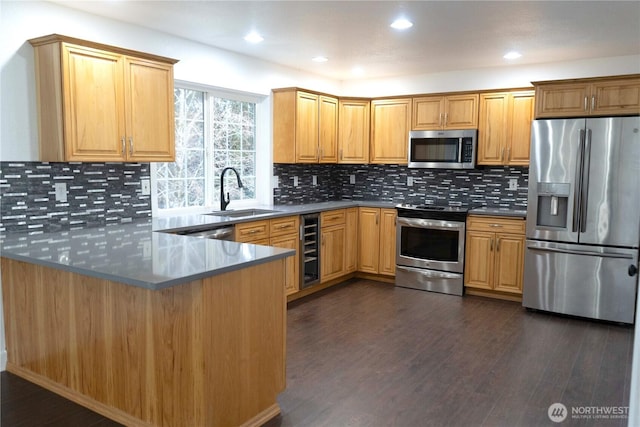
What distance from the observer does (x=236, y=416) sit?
96.5 inches

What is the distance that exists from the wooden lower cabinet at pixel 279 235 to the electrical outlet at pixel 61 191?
1341 millimetres

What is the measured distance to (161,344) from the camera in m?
2.35

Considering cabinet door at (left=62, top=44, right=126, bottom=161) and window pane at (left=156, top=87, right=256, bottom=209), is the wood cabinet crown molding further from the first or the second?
window pane at (left=156, top=87, right=256, bottom=209)

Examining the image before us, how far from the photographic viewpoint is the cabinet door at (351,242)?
5.75 metres

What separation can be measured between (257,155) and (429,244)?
219 centimetres

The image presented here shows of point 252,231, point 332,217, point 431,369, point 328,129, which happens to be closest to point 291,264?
point 252,231

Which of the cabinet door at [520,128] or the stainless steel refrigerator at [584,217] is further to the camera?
the cabinet door at [520,128]

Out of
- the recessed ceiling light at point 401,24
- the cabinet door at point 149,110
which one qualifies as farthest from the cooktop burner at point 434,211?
the cabinet door at point 149,110

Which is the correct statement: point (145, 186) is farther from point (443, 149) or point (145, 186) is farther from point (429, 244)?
point (443, 149)

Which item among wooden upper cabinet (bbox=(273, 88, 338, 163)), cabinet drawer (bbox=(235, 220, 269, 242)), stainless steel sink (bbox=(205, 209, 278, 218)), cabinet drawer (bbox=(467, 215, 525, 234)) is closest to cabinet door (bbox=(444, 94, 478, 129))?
cabinet drawer (bbox=(467, 215, 525, 234))

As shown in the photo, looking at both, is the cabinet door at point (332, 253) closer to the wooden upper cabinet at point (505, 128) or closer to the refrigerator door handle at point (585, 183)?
A: the wooden upper cabinet at point (505, 128)

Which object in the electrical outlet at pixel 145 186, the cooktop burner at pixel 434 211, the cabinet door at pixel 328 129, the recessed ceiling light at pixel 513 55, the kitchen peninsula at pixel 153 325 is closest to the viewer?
the kitchen peninsula at pixel 153 325

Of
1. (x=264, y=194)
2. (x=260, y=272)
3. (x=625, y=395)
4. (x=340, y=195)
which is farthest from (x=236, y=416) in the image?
Result: (x=340, y=195)

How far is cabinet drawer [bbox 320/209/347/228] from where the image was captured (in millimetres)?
5344
